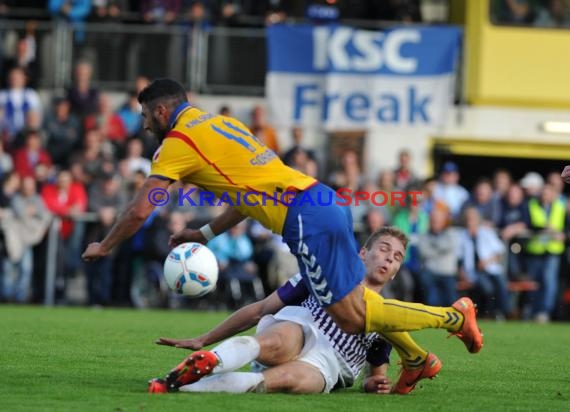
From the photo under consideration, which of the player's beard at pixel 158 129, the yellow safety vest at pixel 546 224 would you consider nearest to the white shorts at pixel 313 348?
the player's beard at pixel 158 129

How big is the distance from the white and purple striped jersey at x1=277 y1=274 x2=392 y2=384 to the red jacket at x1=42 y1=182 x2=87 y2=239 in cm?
1011

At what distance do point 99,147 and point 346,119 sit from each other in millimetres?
4006

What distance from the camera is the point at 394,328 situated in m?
7.77

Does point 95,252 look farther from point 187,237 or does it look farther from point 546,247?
point 546,247

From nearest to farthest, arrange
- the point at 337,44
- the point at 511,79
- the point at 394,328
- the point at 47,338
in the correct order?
the point at 394,328 → the point at 47,338 → the point at 337,44 → the point at 511,79

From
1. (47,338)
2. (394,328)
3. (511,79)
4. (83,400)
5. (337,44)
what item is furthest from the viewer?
(511,79)

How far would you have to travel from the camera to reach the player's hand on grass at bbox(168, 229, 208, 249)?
860 cm

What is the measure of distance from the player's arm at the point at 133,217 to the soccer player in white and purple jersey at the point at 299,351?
69cm

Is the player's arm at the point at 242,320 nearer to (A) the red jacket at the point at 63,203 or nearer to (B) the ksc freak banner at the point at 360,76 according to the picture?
(A) the red jacket at the point at 63,203

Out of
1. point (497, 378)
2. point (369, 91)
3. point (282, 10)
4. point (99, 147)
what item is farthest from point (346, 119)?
point (497, 378)

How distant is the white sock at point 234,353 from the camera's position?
7359 millimetres

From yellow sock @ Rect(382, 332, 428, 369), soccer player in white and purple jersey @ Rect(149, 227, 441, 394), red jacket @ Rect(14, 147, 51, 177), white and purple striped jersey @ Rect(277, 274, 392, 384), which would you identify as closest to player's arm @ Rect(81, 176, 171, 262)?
soccer player in white and purple jersey @ Rect(149, 227, 441, 394)

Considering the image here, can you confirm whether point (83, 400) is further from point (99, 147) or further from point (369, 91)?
point (369, 91)

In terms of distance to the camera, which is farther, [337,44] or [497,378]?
[337,44]
